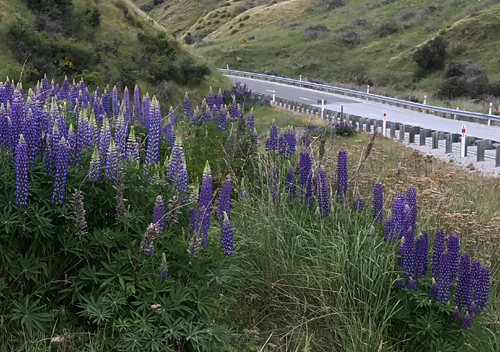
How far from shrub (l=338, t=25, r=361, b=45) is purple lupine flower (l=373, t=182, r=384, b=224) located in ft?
186

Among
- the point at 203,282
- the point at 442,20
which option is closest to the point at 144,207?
the point at 203,282

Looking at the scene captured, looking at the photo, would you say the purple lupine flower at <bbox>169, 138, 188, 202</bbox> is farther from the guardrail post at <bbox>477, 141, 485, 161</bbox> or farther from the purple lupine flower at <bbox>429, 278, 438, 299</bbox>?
the guardrail post at <bbox>477, 141, 485, 161</bbox>

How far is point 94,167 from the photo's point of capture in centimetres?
413

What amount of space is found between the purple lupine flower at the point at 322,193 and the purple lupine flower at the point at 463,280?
4.78ft

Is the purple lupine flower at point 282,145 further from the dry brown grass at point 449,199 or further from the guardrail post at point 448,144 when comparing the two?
the guardrail post at point 448,144

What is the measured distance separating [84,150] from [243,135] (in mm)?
4211

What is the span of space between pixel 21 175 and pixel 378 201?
315 centimetres

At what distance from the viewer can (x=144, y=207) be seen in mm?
4305

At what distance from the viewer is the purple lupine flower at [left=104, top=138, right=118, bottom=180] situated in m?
4.18

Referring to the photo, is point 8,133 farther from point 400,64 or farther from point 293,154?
point 400,64

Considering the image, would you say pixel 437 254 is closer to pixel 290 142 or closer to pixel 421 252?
pixel 421 252

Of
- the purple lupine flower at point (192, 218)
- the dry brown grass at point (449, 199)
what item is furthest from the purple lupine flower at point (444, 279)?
the purple lupine flower at point (192, 218)

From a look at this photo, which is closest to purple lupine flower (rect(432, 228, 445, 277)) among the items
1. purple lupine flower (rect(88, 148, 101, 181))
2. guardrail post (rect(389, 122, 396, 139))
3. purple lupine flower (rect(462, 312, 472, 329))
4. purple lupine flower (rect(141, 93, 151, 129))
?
purple lupine flower (rect(462, 312, 472, 329))

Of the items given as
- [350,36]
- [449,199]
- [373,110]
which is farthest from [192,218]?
[350,36]
